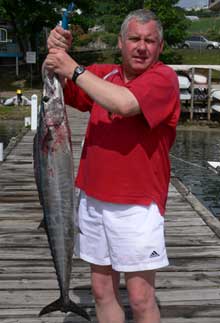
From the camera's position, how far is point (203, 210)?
755cm

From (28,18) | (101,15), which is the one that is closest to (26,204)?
(28,18)

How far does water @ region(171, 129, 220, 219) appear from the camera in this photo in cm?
1212

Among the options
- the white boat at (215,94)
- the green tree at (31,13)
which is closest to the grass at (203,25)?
the green tree at (31,13)

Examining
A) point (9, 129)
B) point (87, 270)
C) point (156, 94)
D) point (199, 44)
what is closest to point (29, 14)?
point (9, 129)

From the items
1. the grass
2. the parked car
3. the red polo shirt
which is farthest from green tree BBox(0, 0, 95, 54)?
the grass

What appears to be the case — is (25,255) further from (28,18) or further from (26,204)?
(28,18)

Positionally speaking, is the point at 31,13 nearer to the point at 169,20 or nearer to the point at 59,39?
the point at 169,20

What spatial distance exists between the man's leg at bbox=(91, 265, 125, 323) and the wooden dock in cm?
103

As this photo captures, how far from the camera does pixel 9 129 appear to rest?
2227cm

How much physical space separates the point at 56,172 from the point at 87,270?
234 centimetres

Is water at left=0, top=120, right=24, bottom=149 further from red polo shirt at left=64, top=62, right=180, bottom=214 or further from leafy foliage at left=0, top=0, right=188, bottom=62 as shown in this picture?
red polo shirt at left=64, top=62, right=180, bottom=214

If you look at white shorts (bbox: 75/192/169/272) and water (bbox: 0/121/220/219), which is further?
water (bbox: 0/121/220/219)

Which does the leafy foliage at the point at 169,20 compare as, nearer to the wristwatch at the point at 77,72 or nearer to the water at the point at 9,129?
the water at the point at 9,129

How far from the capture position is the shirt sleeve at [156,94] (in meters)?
2.85
